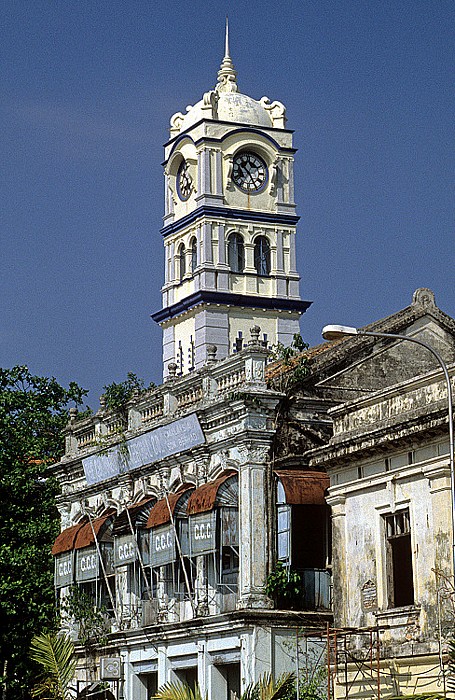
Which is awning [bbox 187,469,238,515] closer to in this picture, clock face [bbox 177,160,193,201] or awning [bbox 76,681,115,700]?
awning [bbox 76,681,115,700]

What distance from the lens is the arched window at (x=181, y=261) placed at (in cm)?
7381

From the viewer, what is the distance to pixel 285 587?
30.8 metres

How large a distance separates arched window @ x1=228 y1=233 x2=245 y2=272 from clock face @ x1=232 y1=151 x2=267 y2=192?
2.44 meters

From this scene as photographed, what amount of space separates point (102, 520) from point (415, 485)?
12.8 m

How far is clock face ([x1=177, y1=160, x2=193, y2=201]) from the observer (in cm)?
7331

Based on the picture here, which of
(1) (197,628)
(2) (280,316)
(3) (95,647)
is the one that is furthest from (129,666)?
(2) (280,316)

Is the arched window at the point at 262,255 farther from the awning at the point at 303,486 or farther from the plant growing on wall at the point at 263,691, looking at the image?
the plant growing on wall at the point at 263,691

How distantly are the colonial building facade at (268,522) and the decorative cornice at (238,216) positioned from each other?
30.7 m

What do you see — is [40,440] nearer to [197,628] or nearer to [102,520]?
[102,520]

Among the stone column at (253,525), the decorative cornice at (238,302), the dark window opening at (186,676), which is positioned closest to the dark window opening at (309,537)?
the stone column at (253,525)

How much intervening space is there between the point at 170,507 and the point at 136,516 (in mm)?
2282

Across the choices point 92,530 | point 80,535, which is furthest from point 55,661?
point 80,535

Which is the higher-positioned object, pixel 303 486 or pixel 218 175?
pixel 218 175

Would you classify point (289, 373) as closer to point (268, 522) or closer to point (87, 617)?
point (268, 522)
